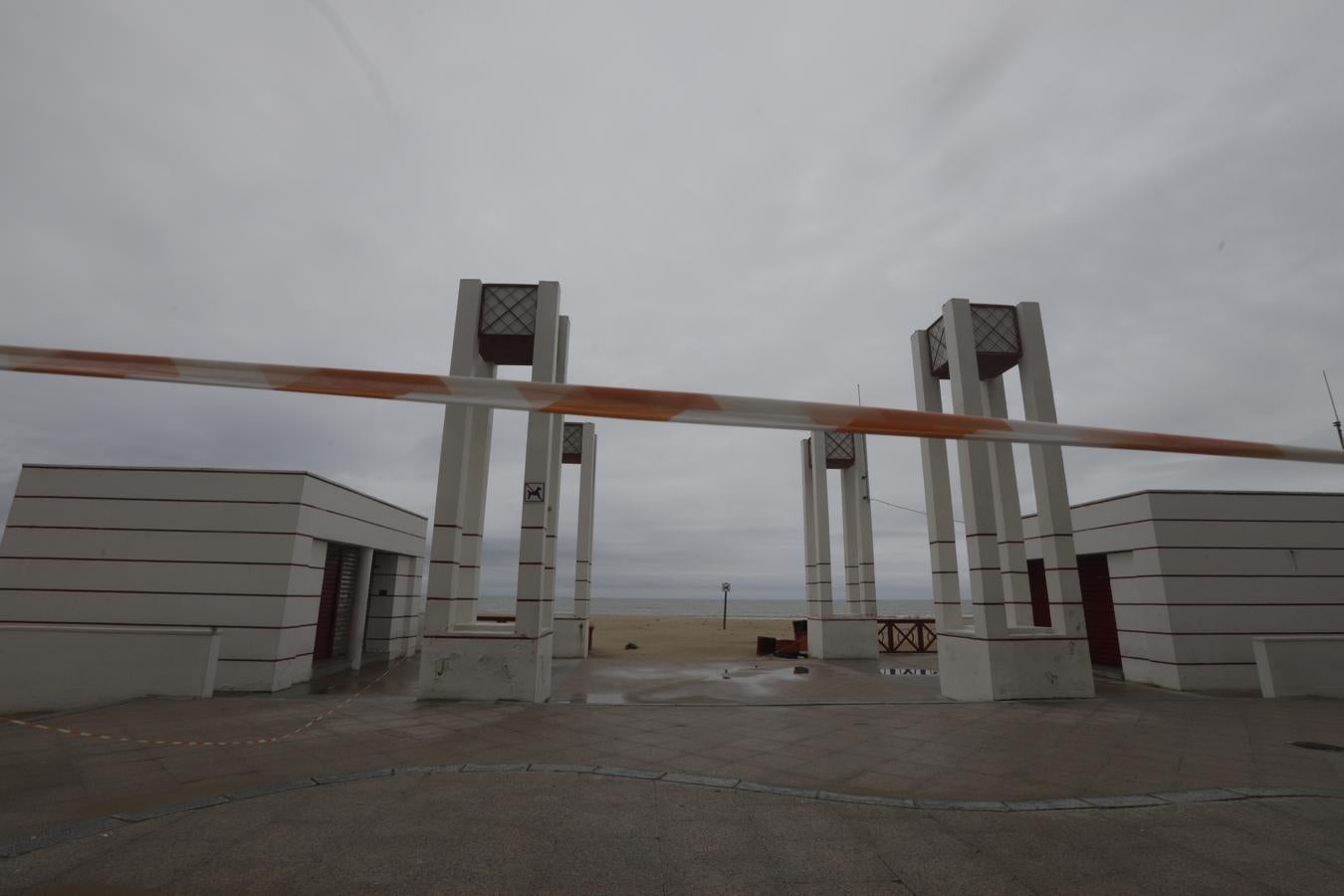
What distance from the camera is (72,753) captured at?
6.10m

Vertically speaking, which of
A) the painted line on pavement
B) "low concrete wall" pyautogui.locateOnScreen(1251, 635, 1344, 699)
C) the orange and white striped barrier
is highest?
the orange and white striped barrier

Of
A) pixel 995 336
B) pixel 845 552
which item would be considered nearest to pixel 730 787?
pixel 995 336

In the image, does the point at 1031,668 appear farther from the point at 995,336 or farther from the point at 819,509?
the point at 819,509

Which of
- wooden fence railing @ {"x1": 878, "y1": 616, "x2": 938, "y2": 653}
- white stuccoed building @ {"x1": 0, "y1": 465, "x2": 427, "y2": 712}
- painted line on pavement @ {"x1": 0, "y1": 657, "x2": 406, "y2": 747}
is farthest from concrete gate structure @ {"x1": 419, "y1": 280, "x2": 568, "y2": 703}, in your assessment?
wooden fence railing @ {"x1": 878, "y1": 616, "x2": 938, "y2": 653}

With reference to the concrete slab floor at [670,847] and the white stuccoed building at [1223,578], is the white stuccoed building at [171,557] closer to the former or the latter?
the concrete slab floor at [670,847]

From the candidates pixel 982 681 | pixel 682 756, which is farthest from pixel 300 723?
pixel 982 681

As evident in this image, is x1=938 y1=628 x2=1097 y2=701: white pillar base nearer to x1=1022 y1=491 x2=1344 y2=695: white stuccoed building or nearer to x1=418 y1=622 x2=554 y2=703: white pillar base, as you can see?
x1=1022 y1=491 x2=1344 y2=695: white stuccoed building

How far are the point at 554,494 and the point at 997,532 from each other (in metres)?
10.2

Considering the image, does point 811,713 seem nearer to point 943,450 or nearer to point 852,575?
point 943,450

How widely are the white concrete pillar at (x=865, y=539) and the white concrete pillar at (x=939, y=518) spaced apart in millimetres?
6332

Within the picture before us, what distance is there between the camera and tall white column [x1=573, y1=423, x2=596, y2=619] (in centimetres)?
1933

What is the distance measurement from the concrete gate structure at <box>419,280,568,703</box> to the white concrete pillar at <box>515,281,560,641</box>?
0.06 ft

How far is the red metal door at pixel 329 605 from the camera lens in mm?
14758

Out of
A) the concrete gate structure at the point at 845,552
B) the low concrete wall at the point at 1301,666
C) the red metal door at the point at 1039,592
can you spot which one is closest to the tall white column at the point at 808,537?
the concrete gate structure at the point at 845,552
